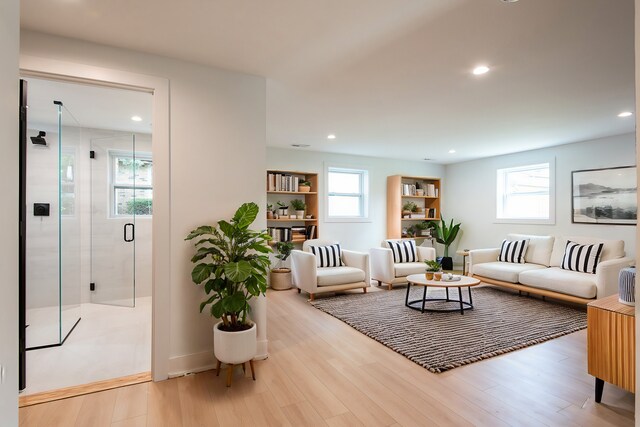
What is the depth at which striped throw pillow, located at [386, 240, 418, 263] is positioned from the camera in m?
5.50

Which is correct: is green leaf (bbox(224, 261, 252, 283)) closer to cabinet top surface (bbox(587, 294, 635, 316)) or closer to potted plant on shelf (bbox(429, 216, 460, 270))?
cabinet top surface (bbox(587, 294, 635, 316))

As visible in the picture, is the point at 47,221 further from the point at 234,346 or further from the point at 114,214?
the point at 234,346

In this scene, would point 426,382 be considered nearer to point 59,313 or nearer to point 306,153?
point 59,313

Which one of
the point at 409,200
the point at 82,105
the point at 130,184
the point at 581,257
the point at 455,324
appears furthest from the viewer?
the point at 409,200

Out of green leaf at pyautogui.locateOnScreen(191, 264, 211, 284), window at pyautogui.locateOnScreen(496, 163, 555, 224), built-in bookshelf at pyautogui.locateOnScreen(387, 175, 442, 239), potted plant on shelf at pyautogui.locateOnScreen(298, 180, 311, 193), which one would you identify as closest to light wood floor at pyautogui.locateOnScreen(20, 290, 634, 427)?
green leaf at pyautogui.locateOnScreen(191, 264, 211, 284)

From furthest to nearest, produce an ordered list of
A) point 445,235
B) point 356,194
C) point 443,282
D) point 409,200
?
point 409,200 < point 445,235 < point 356,194 < point 443,282

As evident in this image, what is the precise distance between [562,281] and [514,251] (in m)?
1.17

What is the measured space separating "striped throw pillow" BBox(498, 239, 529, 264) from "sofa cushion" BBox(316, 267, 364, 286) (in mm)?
2450

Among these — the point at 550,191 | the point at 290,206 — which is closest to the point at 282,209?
the point at 290,206

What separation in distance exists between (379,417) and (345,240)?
14.4 feet

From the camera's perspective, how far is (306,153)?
5898mm

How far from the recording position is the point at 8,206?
3.18ft

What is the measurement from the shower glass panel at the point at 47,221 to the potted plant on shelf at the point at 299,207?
3.09 metres

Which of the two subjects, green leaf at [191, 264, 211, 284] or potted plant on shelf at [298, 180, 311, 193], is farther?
potted plant on shelf at [298, 180, 311, 193]
